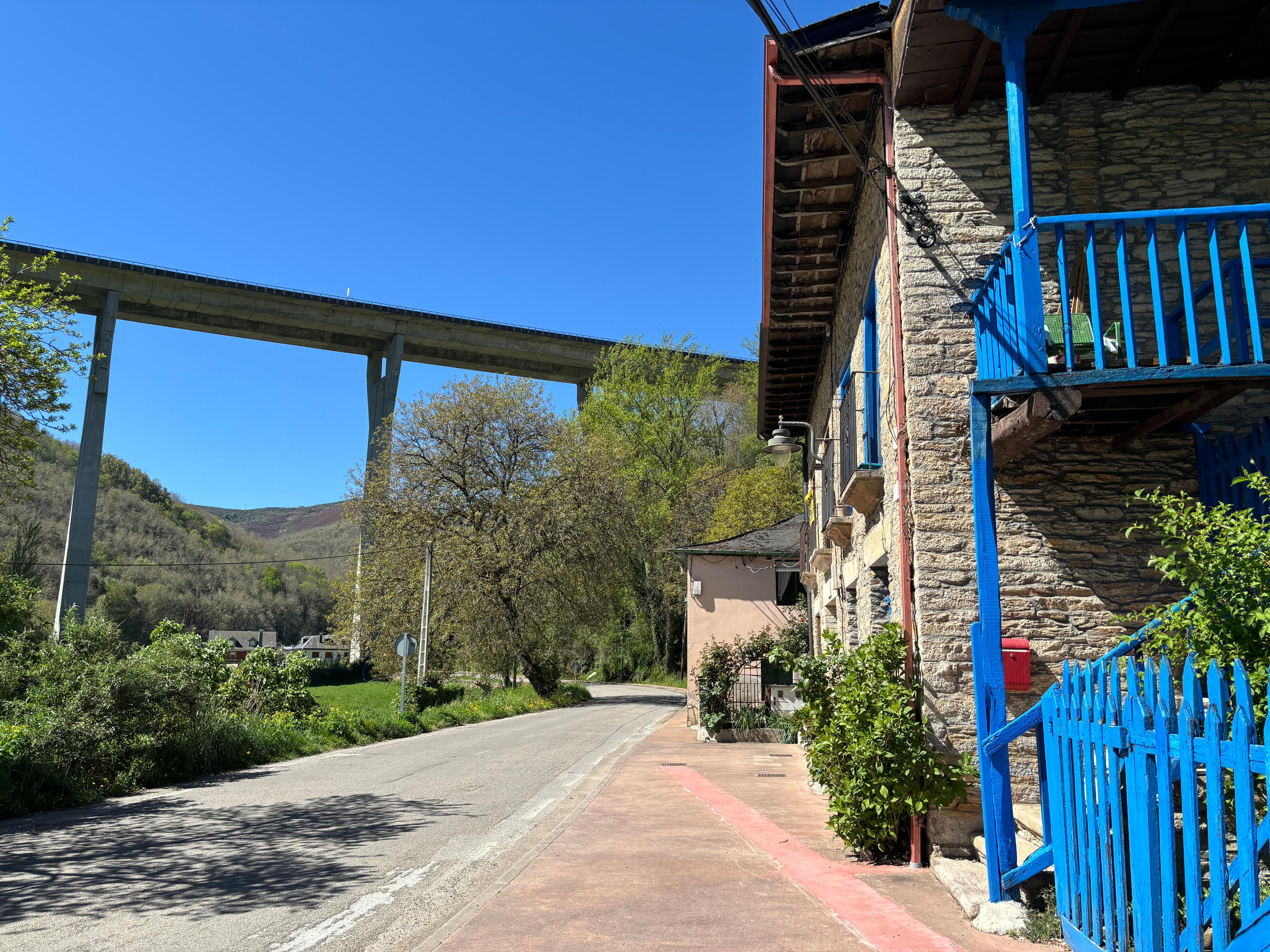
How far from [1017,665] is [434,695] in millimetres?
24137

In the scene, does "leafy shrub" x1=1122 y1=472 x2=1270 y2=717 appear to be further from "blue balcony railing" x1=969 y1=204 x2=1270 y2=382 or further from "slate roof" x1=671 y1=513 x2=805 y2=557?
"slate roof" x1=671 y1=513 x2=805 y2=557

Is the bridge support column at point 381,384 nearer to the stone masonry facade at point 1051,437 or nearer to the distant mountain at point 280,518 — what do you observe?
the stone masonry facade at point 1051,437

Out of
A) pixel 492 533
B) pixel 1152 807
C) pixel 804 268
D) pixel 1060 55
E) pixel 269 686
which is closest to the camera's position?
pixel 1152 807

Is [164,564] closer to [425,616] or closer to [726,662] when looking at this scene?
[425,616]

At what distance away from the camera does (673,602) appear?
46.2 m

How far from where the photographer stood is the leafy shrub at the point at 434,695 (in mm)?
27062

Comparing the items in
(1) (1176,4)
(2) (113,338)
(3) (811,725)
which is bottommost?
(3) (811,725)

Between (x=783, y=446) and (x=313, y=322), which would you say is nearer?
(x=783, y=446)

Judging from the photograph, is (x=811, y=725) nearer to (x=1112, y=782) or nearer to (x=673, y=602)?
(x=1112, y=782)

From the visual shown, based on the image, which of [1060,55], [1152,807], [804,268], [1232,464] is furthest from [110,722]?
[1060,55]

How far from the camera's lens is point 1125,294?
525 centimetres

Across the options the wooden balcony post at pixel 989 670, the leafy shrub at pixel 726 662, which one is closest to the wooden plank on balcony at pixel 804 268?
the wooden balcony post at pixel 989 670

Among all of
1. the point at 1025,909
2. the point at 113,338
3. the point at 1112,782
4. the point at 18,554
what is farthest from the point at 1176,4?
the point at 113,338

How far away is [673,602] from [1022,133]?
41625 millimetres
